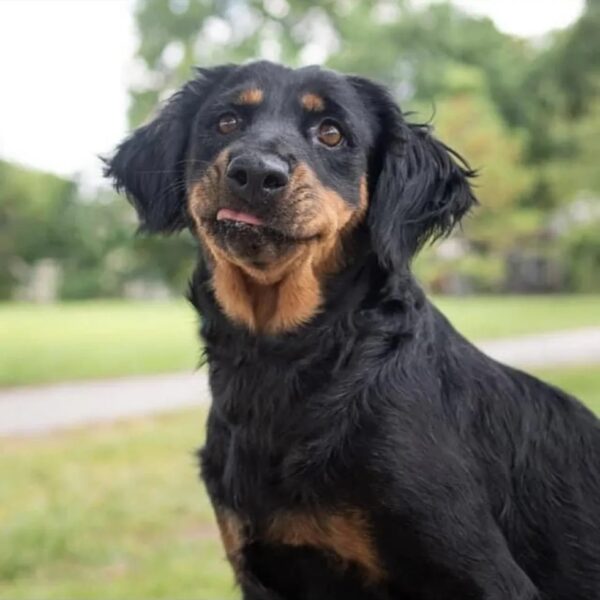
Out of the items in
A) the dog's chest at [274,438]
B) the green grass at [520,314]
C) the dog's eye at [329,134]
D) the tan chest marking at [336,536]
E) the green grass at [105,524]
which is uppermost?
the dog's eye at [329,134]

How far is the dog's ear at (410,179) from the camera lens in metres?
2.34

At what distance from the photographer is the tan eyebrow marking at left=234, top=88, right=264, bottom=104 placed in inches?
92.9

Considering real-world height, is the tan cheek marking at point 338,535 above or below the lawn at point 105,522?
above

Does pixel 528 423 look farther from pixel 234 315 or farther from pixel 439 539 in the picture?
pixel 234 315

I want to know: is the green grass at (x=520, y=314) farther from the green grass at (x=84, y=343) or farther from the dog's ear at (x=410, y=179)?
the dog's ear at (x=410, y=179)

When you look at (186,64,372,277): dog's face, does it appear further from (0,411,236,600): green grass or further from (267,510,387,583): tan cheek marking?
(0,411,236,600): green grass

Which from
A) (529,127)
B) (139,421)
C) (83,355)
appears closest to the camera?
(139,421)

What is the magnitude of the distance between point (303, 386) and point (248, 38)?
886 centimetres

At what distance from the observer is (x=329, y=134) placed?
2.35 m

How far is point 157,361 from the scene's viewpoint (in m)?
9.92

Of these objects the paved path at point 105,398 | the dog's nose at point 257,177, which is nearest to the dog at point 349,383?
the dog's nose at point 257,177

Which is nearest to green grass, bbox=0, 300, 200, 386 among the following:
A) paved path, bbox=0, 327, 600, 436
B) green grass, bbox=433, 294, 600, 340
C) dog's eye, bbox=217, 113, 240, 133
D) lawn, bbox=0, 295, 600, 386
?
lawn, bbox=0, 295, 600, 386

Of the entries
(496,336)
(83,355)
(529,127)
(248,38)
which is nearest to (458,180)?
(83,355)

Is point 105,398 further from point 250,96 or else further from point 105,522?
point 250,96
